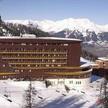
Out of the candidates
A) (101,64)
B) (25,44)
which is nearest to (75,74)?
(25,44)

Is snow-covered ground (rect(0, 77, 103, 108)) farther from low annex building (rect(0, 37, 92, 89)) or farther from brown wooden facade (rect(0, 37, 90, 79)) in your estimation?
brown wooden facade (rect(0, 37, 90, 79))

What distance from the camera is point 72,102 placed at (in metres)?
85.7

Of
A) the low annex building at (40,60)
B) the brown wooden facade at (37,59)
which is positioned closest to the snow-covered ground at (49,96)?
the low annex building at (40,60)

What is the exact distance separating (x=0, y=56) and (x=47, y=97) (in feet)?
59.1

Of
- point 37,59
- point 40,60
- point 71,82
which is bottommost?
point 71,82

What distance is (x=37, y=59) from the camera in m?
101

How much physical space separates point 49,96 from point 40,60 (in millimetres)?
14482

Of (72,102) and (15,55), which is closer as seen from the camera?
(72,102)

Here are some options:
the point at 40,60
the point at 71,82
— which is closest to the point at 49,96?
the point at 71,82

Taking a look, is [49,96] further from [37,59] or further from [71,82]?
[37,59]

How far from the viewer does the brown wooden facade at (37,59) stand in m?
99.8

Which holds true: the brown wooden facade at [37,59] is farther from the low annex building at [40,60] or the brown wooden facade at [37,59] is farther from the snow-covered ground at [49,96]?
the snow-covered ground at [49,96]

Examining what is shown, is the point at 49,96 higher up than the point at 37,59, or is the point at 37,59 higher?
the point at 37,59

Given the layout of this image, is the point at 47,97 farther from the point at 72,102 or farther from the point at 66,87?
the point at 66,87
